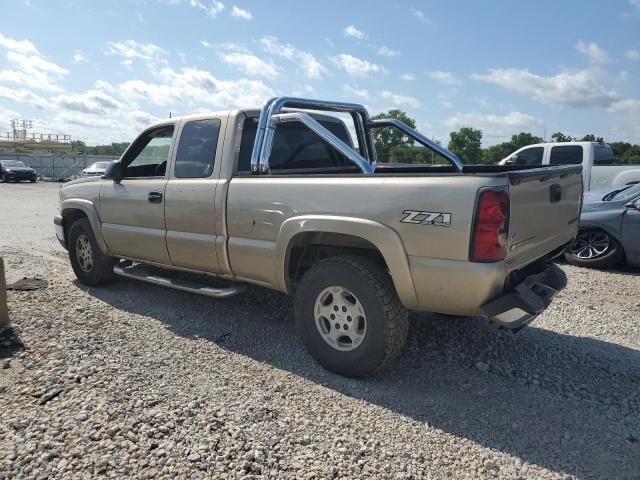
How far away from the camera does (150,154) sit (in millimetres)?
5402

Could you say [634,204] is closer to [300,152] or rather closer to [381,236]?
[300,152]

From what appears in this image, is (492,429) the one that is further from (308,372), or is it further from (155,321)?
(155,321)

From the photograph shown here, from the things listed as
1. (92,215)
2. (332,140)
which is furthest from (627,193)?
(92,215)

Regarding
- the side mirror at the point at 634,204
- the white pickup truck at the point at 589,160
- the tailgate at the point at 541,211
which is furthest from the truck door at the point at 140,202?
the white pickup truck at the point at 589,160

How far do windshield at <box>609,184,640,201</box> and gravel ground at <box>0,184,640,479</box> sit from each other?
289cm

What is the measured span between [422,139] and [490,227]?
2173 mm

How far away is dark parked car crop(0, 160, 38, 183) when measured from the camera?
29578 mm

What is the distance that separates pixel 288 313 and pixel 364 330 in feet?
5.36

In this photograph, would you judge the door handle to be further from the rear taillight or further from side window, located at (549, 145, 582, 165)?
side window, located at (549, 145, 582, 165)

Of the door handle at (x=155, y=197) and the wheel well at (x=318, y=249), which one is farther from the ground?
the door handle at (x=155, y=197)

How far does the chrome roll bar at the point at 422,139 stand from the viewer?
4465 millimetres

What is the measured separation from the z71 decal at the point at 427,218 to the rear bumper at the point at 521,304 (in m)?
0.57

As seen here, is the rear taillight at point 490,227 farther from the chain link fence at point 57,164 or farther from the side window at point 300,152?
the chain link fence at point 57,164

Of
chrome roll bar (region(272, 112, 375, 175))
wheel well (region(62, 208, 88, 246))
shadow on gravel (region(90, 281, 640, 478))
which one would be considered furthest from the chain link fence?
chrome roll bar (region(272, 112, 375, 175))
